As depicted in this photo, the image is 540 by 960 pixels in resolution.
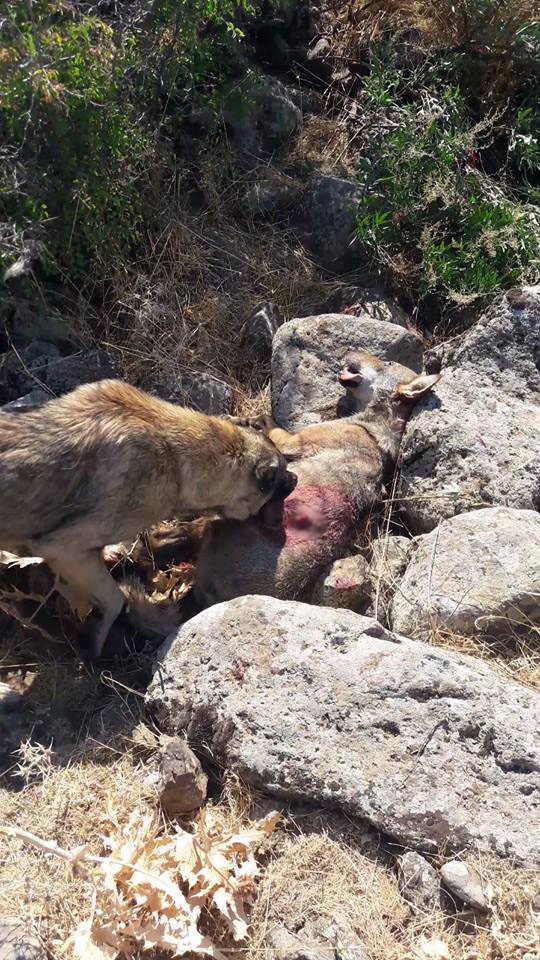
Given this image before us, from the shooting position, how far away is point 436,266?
6.87m

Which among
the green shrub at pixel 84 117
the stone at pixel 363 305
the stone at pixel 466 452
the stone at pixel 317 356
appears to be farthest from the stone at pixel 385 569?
the green shrub at pixel 84 117

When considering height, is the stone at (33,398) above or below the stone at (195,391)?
above

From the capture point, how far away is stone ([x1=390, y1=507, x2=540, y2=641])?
15.8ft

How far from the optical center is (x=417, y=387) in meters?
6.03

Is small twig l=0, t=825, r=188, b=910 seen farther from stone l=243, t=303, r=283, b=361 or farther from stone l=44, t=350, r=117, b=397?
stone l=243, t=303, r=283, b=361

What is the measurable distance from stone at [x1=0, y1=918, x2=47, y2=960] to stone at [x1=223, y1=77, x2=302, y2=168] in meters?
5.84

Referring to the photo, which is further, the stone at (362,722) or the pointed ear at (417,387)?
the pointed ear at (417,387)

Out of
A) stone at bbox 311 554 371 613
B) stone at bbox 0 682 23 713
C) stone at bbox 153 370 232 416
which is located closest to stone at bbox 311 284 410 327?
stone at bbox 153 370 232 416

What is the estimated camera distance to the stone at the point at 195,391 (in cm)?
642

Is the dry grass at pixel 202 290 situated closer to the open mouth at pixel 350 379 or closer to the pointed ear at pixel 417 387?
the open mouth at pixel 350 379

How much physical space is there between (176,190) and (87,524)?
10.9 ft

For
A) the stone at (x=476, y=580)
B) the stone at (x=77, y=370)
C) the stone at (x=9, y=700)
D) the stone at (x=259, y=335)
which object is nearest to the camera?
the stone at (x=9, y=700)

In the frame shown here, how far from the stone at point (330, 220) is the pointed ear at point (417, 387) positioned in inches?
65.8

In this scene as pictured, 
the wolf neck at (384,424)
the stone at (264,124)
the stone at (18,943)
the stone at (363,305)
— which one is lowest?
the stone at (18,943)
